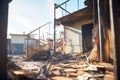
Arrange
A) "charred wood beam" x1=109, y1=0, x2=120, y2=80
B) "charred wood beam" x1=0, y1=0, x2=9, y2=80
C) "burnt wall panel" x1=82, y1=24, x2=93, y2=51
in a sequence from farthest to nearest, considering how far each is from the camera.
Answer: "burnt wall panel" x1=82, y1=24, x2=93, y2=51, "charred wood beam" x1=109, y1=0, x2=120, y2=80, "charred wood beam" x1=0, y1=0, x2=9, y2=80

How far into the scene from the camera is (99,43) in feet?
20.2

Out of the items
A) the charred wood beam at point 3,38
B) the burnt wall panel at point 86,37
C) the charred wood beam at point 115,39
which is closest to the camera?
the charred wood beam at point 3,38

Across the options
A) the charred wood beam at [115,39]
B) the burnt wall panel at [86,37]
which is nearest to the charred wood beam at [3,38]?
the charred wood beam at [115,39]

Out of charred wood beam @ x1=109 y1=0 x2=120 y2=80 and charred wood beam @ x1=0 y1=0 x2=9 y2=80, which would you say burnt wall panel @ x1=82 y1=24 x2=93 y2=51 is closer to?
charred wood beam @ x1=109 y1=0 x2=120 y2=80

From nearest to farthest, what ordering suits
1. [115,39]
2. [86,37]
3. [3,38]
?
[3,38] → [115,39] → [86,37]

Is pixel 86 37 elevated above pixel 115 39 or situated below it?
above

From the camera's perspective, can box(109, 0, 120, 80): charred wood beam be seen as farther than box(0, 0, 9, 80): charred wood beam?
Yes

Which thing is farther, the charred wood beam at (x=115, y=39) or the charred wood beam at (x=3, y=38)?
the charred wood beam at (x=115, y=39)

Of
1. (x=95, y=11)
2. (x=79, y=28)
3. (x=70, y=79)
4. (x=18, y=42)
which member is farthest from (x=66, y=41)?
(x=18, y=42)

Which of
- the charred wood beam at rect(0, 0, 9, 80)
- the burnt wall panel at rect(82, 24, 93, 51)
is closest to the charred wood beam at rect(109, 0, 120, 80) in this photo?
the charred wood beam at rect(0, 0, 9, 80)

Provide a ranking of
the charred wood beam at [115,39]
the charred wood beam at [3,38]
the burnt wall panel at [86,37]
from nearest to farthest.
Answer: the charred wood beam at [3,38] < the charred wood beam at [115,39] < the burnt wall panel at [86,37]

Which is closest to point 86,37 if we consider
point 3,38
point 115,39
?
point 115,39

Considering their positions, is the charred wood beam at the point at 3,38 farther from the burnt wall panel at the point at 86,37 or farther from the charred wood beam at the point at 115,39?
the burnt wall panel at the point at 86,37

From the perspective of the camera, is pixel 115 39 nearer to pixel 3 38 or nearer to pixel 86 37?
pixel 3 38
